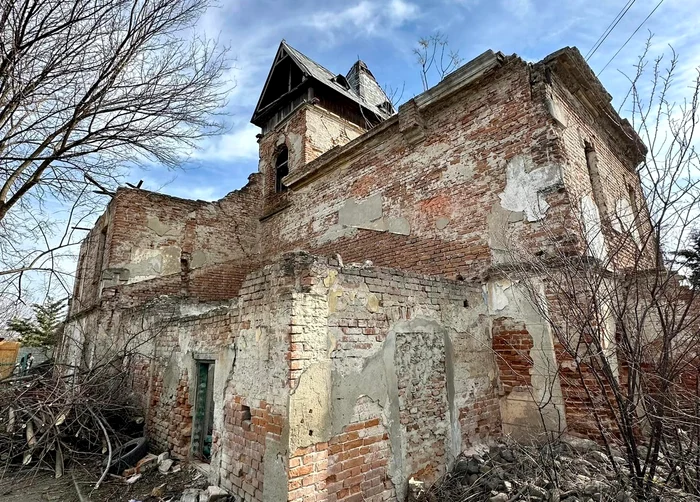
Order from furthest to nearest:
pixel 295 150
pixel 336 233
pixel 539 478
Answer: pixel 295 150, pixel 336 233, pixel 539 478

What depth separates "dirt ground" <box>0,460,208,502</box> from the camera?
4223mm

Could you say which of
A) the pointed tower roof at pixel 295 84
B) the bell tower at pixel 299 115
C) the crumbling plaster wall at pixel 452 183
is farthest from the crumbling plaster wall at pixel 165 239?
the crumbling plaster wall at pixel 452 183

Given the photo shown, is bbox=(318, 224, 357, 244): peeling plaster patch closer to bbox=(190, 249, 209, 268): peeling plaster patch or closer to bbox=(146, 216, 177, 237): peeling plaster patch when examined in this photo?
bbox=(190, 249, 209, 268): peeling plaster patch

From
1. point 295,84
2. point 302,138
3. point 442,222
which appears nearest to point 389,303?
point 442,222

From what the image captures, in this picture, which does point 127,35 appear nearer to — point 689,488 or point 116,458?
point 116,458

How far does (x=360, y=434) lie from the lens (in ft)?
11.7

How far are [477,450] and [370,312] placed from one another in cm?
231

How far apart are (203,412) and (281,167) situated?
30.2ft

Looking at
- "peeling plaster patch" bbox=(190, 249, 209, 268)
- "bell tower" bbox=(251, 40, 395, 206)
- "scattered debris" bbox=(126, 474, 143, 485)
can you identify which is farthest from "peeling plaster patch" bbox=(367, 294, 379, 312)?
"bell tower" bbox=(251, 40, 395, 206)

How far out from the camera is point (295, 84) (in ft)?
43.4

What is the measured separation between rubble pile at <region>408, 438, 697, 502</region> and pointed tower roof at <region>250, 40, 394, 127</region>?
11.7m

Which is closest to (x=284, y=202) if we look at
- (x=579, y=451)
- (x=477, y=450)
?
(x=477, y=450)

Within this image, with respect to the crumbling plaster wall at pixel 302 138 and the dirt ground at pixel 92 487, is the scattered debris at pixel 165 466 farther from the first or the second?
the crumbling plaster wall at pixel 302 138

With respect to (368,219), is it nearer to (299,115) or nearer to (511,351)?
(511,351)
